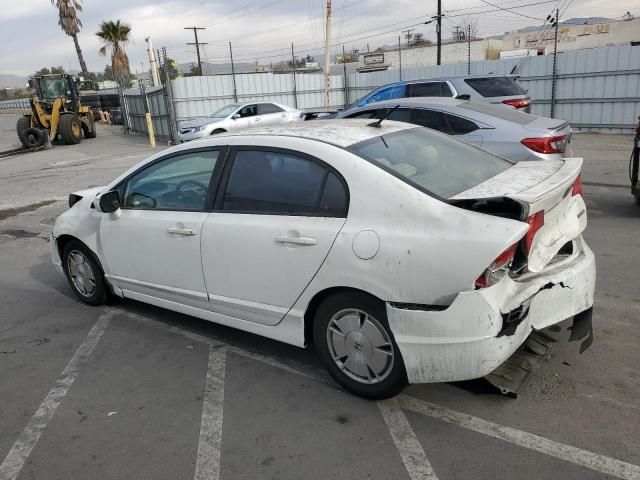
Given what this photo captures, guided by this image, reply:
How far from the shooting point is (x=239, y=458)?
273 cm

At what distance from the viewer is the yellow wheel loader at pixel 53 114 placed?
71.9 feet

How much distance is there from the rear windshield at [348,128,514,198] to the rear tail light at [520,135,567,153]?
9.19ft

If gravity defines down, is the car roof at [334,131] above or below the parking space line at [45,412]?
above

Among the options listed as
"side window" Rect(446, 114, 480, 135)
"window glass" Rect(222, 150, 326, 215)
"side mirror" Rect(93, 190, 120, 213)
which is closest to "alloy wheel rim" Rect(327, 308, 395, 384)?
"window glass" Rect(222, 150, 326, 215)

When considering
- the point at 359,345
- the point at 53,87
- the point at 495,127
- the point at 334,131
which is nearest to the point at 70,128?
the point at 53,87

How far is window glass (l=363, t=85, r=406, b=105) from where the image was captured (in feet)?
38.7

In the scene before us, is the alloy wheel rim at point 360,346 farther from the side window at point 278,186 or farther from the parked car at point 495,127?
the parked car at point 495,127

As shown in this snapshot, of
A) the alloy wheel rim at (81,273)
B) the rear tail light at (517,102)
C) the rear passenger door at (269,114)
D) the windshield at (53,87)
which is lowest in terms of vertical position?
the alloy wheel rim at (81,273)

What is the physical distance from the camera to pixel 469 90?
1141 cm

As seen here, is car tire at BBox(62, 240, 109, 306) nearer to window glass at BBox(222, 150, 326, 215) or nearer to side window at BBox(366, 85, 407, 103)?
window glass at BBox(222, 150, 326, 215)

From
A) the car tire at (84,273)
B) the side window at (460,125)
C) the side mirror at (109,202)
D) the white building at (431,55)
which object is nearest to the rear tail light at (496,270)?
the side mirror at (109,202)

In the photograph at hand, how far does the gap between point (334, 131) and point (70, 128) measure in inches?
861

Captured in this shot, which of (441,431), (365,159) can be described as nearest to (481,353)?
(441,431)

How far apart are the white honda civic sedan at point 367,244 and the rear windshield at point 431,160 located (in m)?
0.01
